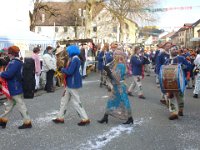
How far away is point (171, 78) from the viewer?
31.0 ft

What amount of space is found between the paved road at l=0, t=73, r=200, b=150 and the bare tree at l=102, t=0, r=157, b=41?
33.9 m

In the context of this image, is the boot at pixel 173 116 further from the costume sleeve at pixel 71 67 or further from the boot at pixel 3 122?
the boot at pixel 3 122

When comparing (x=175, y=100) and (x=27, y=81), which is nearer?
(x=27, y=81)

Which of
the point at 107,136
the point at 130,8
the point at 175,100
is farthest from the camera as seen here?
the point at 130,8

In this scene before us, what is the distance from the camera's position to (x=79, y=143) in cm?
709

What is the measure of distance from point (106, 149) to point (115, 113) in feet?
7.69

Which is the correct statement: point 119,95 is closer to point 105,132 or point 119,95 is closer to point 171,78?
point 105,132

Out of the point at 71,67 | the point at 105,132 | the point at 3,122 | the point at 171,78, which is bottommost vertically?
the point at 105,132

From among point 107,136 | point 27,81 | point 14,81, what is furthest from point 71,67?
point 107,136

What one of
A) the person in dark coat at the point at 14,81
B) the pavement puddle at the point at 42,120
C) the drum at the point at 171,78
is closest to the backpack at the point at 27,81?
the person in dark coat at the point at 14,81

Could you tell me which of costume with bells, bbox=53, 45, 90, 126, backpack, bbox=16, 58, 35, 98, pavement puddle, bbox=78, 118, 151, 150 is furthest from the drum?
backpack, bbox=16, 58, 35, 98

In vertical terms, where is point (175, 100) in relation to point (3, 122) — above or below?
above

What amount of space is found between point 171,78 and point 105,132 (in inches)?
93.1

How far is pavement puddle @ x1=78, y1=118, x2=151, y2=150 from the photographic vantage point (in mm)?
6882
